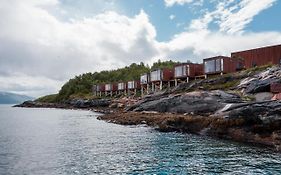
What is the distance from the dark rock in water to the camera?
4553 centimetres

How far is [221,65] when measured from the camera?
238 feet

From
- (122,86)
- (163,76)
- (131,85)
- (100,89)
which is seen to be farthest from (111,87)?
(163,76)

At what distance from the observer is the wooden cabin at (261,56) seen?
226ft

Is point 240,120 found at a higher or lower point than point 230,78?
lower

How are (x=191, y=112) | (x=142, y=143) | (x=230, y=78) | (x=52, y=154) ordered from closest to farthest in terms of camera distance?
(x=52, y=154), (x=142, y=143), (x=191, y=112), (x=230, y=78)

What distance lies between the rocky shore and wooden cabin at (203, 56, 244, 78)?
7.64 meters

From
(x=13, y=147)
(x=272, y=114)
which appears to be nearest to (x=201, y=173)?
(x=272, y=114)

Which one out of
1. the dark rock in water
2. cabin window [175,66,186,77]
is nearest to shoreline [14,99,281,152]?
the dark rock in water

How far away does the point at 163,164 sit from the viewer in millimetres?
22078

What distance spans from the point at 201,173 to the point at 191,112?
2900 centimetres

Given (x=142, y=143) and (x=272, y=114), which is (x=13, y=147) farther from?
(x=272, y=114)

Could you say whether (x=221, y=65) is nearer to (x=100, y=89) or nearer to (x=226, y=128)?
(x=226, y=128)

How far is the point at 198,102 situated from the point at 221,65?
92.8 ft

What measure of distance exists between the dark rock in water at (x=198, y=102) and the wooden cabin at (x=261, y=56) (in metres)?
28.7
